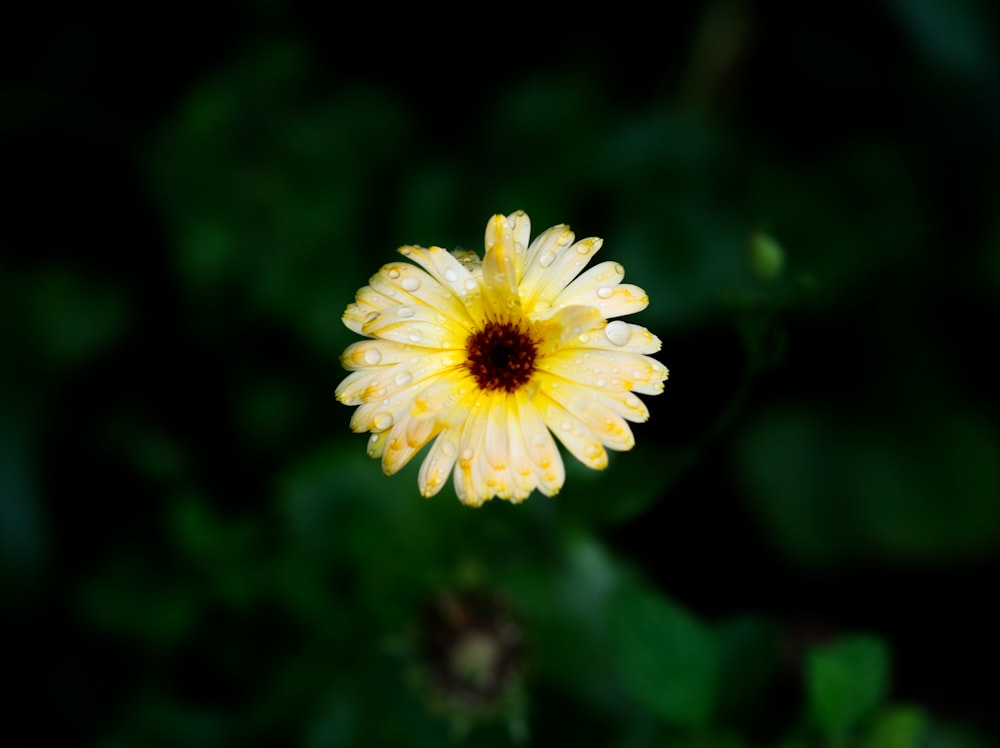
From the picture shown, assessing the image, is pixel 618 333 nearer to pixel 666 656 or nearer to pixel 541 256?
pixel 541 256

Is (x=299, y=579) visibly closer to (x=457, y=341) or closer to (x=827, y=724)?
(x=457, y=341)

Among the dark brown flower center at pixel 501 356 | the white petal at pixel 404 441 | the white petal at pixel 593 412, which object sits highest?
the dark brown flower center at pixel 501 356

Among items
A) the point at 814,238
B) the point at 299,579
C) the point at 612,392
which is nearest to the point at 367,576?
the point at 299,579

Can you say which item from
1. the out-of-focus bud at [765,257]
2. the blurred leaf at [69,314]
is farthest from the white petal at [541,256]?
the blurred leaf at [69,314]

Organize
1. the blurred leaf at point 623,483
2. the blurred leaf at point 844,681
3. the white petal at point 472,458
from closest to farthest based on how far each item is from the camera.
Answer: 1. the white petal at point 472,458
2. the blurred leaf at point 844,681
3. the blurred leaf at point 623,483

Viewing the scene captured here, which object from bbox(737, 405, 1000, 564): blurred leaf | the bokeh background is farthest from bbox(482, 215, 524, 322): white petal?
bbox(737, 405, 1000, 564): blurred leaf

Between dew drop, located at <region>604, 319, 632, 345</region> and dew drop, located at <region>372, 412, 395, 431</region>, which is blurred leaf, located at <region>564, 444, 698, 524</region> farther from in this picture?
dew drop, located at <region>372, 412, 395, 431</region>

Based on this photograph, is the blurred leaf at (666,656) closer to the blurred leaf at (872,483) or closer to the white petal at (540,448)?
the white petal at (540,448)
